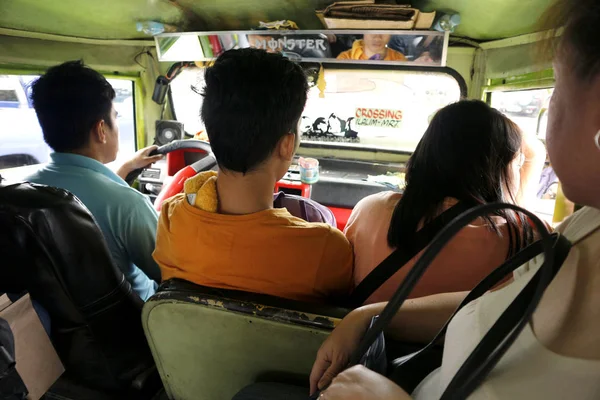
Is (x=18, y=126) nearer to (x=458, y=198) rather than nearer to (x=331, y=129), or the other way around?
(x=331, y=129)

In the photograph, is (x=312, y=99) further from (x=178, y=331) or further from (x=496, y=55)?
(x=178, y=331)

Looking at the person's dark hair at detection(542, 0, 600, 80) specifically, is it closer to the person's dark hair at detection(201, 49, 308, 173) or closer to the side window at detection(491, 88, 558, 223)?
the person's dark hair at detection(201, 49, 308, 173)

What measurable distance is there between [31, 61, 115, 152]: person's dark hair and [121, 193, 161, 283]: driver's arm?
419 mm

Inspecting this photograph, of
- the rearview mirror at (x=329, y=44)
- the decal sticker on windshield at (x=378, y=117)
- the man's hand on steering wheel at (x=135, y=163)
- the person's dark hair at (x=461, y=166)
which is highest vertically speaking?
the rearview mirror at (x=329, y=44)

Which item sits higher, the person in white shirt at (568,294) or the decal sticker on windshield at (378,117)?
the decal sticker on windshield at (378,117)

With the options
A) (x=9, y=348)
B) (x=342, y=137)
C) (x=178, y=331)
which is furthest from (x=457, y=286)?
(x=342, y=137)

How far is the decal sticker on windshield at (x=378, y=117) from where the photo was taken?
9.73ft

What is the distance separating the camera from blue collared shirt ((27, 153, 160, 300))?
1344 mm

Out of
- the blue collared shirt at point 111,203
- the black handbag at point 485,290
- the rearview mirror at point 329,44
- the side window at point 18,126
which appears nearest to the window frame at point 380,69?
the rearview mirror at point 329,44

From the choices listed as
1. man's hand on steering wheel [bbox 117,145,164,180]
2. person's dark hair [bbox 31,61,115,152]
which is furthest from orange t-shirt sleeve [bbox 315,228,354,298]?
man's hand on steering wheel [bbox 117,145,164,180]

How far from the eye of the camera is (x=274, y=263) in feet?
2.92

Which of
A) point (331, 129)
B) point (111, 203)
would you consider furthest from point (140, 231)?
point (331, 129)

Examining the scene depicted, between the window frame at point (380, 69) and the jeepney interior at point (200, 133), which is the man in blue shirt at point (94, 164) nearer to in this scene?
the jeepney interior at point (200, 133)

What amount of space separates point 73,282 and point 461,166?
1.18 metres
